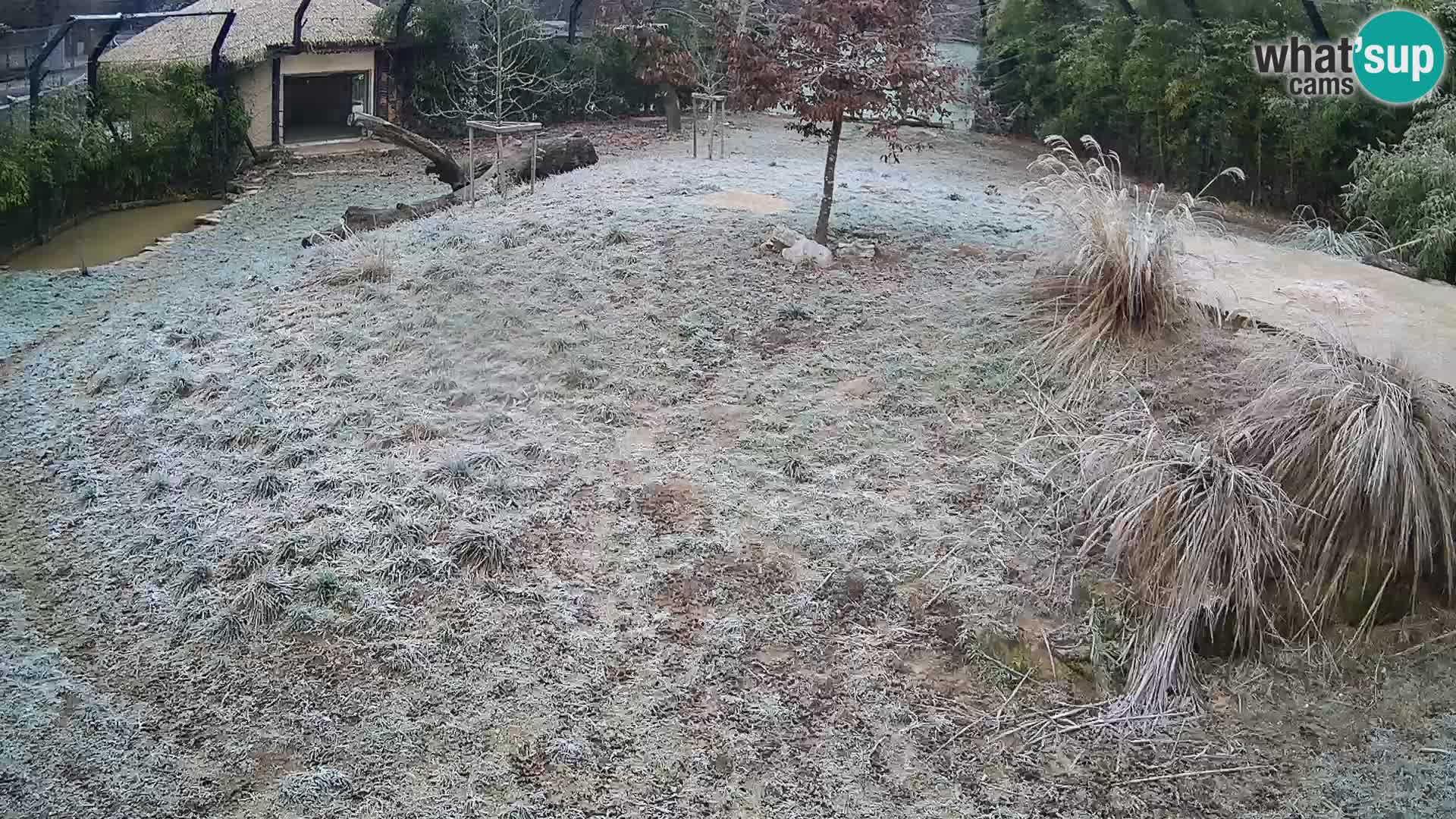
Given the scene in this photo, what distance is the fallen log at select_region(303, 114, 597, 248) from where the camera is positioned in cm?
830

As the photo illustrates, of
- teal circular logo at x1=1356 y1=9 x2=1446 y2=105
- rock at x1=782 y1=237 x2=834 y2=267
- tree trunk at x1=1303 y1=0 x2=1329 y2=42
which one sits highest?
tree trunk at x1=1303 y1=0 x2=1329 y2=42

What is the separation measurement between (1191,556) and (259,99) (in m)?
11.5

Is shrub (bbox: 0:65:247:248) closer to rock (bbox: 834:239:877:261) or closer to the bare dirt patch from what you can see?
the bare dirt patch

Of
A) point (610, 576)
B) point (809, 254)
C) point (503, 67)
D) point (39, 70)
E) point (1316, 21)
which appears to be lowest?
point (610, 576)

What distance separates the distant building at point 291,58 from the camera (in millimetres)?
11414

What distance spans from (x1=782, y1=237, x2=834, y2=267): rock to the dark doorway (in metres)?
9.24

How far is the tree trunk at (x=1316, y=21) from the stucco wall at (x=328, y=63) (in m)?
9.60

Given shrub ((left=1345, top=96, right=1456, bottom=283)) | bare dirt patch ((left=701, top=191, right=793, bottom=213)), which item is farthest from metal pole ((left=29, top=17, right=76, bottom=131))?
shrub ((left=1345, top=96, right=1456, bottom=283))

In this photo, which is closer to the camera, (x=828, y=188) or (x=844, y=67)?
(x=844, y=67)

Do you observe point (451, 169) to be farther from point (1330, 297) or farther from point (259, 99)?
point (1330, 297)

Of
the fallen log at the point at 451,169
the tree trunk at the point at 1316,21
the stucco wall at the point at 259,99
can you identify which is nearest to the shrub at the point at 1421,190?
the tree trunk at the point at 1316,21

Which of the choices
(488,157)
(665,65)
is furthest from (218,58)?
(665,65)

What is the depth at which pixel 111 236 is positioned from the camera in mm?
8969

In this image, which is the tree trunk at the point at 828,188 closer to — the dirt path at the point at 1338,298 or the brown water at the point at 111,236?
the dirt path at the point at 1338,298
